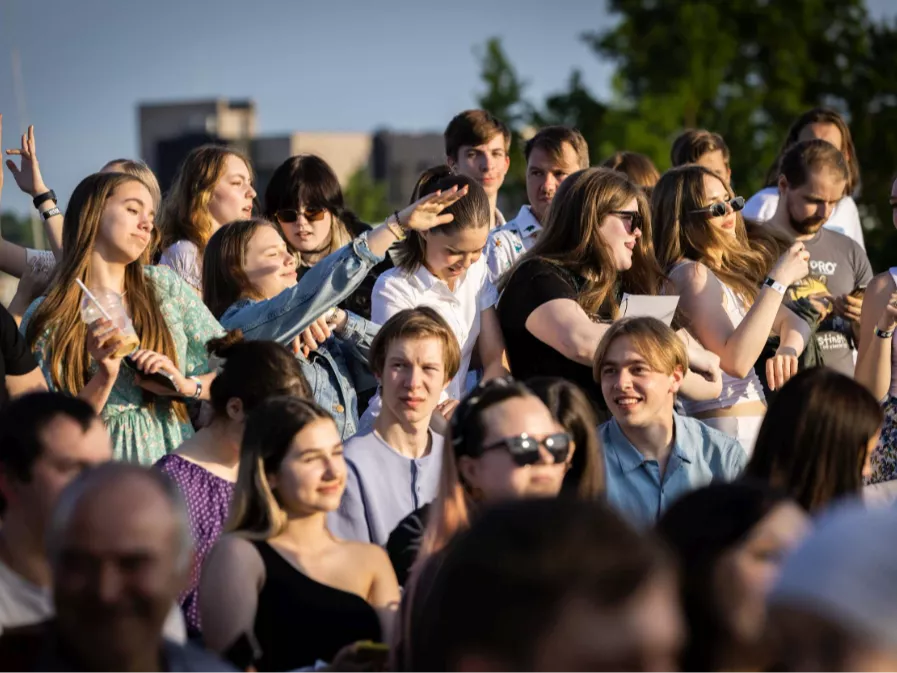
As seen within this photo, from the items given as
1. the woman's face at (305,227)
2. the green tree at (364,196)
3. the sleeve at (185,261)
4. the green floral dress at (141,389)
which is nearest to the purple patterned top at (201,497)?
the green floral dress at (141,389)

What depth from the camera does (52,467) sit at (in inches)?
137

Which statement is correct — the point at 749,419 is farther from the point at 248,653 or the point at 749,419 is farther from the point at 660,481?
the point at 248,653

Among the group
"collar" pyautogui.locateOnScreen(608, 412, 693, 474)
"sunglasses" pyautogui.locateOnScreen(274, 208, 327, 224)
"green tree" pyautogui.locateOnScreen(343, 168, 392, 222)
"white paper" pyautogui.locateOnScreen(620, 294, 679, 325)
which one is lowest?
"green tree" pyautogui.locateOnScreen(343, 168, 392, 222)

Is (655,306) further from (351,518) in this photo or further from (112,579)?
(112,579)

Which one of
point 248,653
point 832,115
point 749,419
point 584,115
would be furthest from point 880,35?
point 248,653

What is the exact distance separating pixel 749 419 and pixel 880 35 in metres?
30.9

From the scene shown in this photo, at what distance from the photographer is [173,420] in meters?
5.36

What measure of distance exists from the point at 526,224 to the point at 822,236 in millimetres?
1595

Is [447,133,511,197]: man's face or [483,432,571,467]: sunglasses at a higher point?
[447,133,511,197]: man's face

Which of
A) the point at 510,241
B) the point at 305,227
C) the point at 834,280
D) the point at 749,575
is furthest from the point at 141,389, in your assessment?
the point at 834,280

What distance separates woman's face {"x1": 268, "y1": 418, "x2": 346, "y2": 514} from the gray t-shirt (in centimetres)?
346

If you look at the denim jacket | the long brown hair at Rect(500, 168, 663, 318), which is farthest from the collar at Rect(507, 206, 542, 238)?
the denim jacket

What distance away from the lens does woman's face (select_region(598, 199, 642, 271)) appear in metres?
5.74

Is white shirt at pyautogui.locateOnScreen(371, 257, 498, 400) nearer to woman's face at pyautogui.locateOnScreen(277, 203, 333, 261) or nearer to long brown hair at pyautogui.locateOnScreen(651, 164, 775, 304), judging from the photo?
woman's face at pyautogui.locateOnScreen(277, 203, 333, 261)
